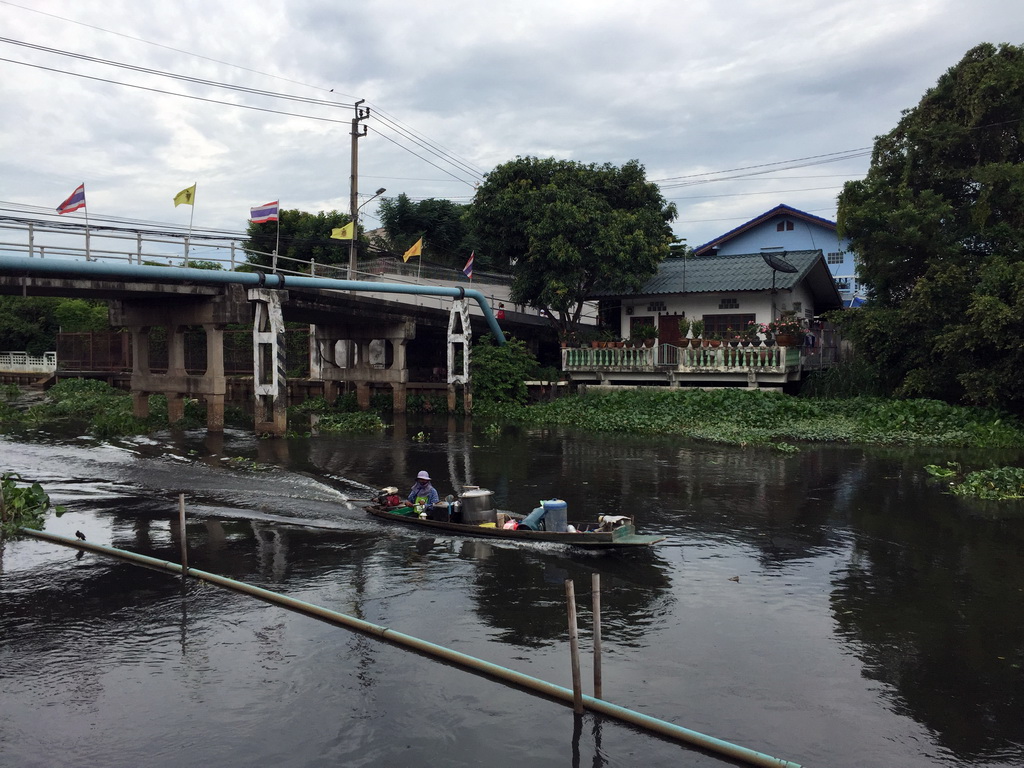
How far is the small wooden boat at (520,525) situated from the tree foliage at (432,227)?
4093 cm

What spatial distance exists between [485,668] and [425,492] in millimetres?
7639

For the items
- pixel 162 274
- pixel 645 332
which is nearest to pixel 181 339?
pixel 162 274

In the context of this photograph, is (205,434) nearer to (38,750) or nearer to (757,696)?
(38,750)

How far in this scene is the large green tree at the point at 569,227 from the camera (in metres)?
38.2

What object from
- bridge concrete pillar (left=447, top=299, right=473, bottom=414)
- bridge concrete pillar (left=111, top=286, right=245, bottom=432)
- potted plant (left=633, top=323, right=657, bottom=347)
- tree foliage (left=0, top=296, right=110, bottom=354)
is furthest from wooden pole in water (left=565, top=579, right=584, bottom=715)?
tree foliage (left=0, top=296, right=110, bottom=354)

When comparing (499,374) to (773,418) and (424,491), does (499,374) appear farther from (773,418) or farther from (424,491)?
(424,491)

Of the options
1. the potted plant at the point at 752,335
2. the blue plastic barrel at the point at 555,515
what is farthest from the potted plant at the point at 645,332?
the blue plastic barrel at the point at 555,515

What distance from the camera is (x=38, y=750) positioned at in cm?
841

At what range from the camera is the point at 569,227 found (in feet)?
125

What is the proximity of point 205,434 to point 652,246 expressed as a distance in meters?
21.2

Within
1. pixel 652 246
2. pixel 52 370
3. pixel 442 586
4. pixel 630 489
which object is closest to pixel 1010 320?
pixel 630 489

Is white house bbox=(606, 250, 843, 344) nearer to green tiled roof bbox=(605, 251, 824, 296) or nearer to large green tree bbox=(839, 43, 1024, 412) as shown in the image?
green tiled roof bbox=(605, 251, 824, 296)

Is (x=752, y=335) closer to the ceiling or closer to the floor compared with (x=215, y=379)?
closer to the ceiling

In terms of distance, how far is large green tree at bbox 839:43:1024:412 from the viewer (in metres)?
27.5
